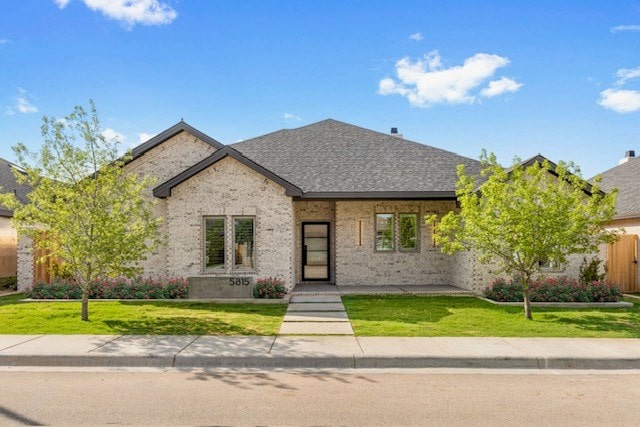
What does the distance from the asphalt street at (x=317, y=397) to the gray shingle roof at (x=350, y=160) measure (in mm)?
9627

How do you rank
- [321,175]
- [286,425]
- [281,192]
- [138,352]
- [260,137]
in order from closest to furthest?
1. [286,425]
2. [138,352]
3. [281,192]
4. [321,175]
5. [260,137]

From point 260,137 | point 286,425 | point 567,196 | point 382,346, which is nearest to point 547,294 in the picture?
point 567,196

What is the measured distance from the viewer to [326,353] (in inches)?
309

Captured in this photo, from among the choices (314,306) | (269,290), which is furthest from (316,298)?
(269,290)

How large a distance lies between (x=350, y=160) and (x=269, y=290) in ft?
22.7

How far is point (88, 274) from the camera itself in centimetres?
1079

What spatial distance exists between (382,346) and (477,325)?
316 cm

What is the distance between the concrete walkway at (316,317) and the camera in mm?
9844

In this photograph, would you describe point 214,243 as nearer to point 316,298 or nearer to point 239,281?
point 239,281

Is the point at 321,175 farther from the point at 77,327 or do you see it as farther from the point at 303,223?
the point at 77,327

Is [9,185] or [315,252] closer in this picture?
[315,252]

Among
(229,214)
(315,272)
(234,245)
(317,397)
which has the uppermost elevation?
(229,214)

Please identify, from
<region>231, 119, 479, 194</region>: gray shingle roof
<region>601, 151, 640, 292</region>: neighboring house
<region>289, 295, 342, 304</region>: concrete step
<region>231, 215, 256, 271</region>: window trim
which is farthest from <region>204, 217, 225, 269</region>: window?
<region>601, 151, 640, 292</region>: neighboring house

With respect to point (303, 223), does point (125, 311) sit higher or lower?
lower
